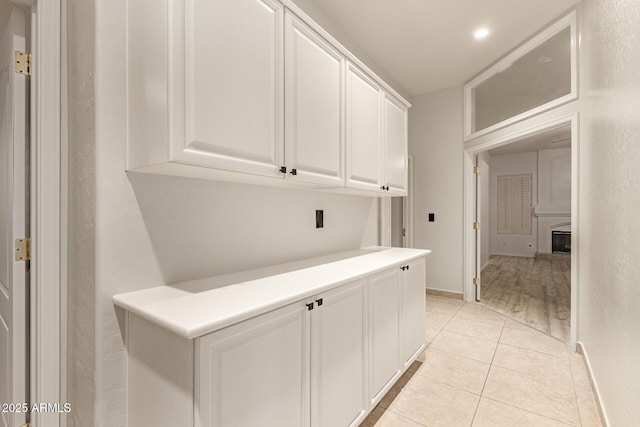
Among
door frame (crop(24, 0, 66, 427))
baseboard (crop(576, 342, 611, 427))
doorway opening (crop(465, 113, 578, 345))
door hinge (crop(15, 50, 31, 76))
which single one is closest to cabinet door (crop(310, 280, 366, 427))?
door frame (crop(24, 0, 66, 427))

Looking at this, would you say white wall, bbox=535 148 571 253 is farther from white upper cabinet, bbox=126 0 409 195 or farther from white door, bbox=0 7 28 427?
white door, bbox=0 7 28 427

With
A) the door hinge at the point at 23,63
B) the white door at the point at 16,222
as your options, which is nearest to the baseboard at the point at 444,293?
the white door at the point at 16,222

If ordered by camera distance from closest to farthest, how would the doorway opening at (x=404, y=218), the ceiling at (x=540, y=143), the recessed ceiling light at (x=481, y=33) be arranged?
the recessed ceiling light at (x=481, y=33), the doorway opening at (x=404, y=218), the ceiling at (x=540, y=143)

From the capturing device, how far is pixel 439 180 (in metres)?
4.10

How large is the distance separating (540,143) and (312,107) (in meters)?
7.41

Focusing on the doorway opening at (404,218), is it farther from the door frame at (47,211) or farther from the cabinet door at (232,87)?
the door frame at (47,211)

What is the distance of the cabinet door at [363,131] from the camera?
192cm

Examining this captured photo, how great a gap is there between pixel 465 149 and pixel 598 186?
1985 millimetres

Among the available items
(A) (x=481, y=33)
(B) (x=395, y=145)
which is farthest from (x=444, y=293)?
(A) (x=481, y=33)

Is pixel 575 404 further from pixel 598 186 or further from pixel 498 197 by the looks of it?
pixel 498 197

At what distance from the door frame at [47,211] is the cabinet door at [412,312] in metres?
1.87

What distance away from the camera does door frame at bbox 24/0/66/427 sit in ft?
3.84

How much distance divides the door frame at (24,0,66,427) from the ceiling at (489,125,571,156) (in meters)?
6.81

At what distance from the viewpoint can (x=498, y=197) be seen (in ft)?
26.3
